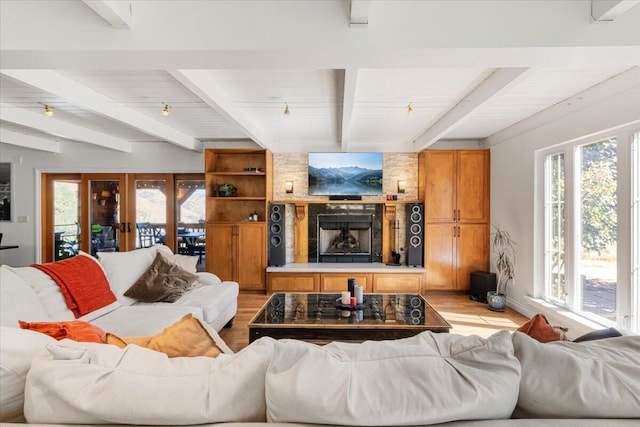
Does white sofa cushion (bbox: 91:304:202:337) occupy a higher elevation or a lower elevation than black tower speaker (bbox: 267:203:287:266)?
lower

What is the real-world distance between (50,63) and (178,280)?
2.10m

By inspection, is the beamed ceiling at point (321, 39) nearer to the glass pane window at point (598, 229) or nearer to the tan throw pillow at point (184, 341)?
the glass pane window at point (598, 229)

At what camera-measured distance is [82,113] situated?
12.7 feet

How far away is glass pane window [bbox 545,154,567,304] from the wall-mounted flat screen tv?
234 centimetres

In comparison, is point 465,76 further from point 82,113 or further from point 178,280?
point 82,113

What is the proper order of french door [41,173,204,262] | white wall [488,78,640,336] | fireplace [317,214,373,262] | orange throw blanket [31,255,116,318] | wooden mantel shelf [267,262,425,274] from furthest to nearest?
french door [41,173,204,262] < fireplace [317,214,373,262] < wooden mantel shelf [267,262,425,274] < white wall [488,78,640,336] < orange throw blanket [31,255,116,318]

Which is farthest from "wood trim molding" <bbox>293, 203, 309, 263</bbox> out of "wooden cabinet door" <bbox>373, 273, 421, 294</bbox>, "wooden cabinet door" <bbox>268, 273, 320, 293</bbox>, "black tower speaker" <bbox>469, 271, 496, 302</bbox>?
"black tower speaker" <bbox>469, 271, 496, 302</bbox>

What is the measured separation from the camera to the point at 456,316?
4082mm

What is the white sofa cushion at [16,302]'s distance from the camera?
1.96 metres

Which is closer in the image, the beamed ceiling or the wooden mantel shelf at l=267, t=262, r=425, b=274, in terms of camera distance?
the beamed ceiling

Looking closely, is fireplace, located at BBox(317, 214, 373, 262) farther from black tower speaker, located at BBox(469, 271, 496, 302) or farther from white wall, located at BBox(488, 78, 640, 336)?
white wall, located at BBox(488, 78, 640, 336)

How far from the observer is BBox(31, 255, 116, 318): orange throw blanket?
2.50 meters

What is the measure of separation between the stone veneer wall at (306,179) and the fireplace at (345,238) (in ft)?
1.30

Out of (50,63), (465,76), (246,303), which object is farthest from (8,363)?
(246,303)
